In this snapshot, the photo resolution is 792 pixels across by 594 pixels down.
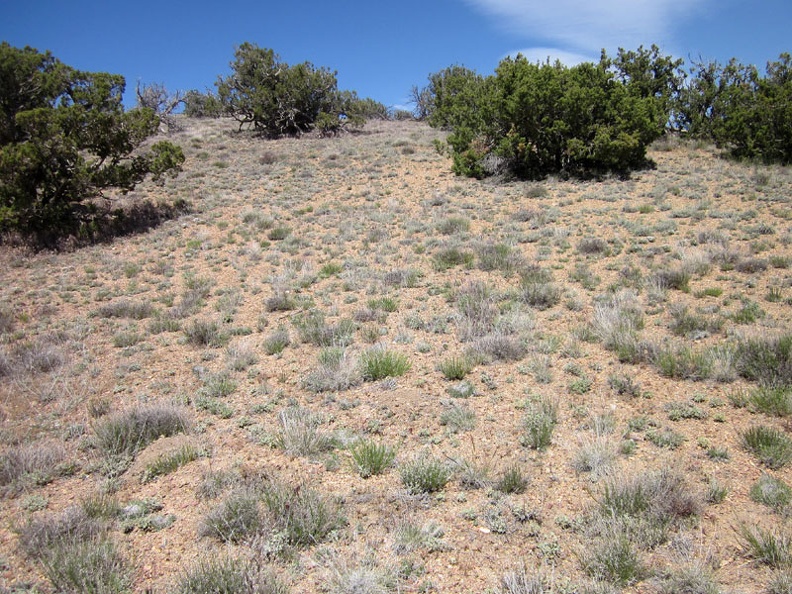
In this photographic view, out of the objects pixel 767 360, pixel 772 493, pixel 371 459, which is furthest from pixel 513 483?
pixel 767 360

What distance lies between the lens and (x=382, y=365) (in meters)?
6.07

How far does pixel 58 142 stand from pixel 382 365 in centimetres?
1264

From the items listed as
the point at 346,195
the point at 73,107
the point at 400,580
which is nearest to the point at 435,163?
the point at 346,195

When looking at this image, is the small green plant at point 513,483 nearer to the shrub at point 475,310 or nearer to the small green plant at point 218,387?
the shrub at point 475,310

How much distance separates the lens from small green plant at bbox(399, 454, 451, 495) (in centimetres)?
401

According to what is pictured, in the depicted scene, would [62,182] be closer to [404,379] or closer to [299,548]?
[404,379]

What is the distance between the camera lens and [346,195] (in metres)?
17.1

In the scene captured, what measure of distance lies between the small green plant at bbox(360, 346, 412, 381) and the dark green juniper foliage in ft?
39.0

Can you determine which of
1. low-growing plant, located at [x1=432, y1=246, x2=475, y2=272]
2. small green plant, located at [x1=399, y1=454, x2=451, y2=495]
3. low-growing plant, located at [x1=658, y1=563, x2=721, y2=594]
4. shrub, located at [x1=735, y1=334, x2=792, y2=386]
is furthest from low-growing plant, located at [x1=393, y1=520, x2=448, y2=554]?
low-growing plant, located at [x1=432, y1=246, x2=475, y2=272]

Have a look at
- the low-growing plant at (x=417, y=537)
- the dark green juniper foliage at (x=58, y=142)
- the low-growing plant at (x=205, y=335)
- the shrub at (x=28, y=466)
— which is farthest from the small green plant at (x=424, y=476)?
the dark green juniper foliage at (x=58, y=142)

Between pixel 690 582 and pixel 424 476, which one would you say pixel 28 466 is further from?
pixel 690 582

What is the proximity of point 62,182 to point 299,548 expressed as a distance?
14.6 m

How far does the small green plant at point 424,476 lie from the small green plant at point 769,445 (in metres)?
2.63

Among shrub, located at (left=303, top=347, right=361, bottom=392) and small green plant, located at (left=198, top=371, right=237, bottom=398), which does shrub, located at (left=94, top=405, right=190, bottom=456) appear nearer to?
small green plant, located at (left=198, top=371, right=237, bottom=398)
